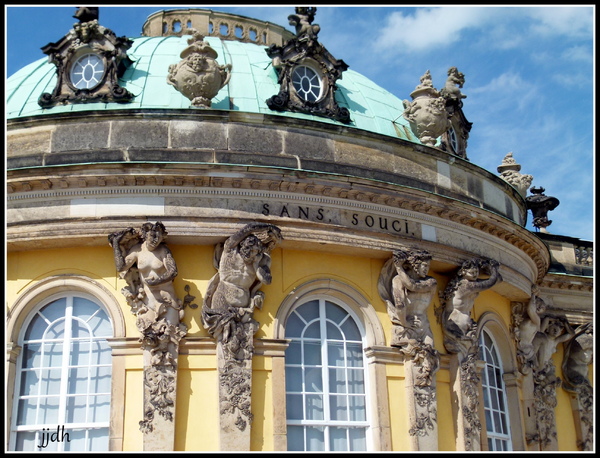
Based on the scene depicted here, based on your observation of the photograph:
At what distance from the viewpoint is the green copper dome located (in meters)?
18.8

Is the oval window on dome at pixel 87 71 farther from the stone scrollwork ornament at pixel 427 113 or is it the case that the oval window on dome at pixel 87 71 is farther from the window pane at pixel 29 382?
the stone scrollwork ornament at pixel 427 113

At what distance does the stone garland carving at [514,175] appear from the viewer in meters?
24.4

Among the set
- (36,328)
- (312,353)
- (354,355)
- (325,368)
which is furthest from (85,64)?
(354,355)

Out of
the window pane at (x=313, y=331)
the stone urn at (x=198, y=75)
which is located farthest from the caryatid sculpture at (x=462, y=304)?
the stone urn at (x=198, y=75)

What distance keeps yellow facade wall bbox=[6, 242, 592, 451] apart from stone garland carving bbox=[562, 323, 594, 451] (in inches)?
231

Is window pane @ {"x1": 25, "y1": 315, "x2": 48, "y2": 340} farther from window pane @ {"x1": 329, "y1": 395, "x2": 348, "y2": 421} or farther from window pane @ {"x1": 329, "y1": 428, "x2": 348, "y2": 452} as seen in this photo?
window pane @ {"x1": 329, "y1": 428, "x2": 348, "y2": 452}

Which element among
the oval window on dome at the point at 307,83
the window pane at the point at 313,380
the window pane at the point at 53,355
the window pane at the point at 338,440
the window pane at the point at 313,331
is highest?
the oval window on dome at the point at 307,83

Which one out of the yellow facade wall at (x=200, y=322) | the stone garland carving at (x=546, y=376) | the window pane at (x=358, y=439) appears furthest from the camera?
the stone garland carving at (x=546, y=376)

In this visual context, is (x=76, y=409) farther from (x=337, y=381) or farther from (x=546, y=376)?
(x=546, y=376)

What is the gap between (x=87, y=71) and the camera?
19.0 m

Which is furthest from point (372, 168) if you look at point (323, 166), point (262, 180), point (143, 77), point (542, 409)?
point (542, 409)

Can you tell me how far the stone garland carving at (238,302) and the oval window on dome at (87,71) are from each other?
5007 millimetres

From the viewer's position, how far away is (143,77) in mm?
19562

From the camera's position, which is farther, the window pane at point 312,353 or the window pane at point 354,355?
the window pane at point 354,355
